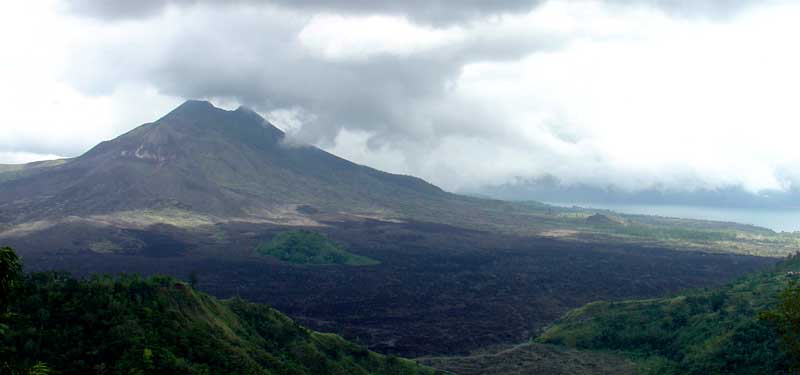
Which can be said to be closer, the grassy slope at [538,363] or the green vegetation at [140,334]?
the green vegetation at [140,334]

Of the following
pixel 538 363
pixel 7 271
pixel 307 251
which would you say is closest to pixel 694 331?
pixel 538 363

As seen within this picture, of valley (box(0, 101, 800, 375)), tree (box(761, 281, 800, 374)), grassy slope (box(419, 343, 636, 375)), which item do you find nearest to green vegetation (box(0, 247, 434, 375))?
valley (box(0, 101, 800, 375))

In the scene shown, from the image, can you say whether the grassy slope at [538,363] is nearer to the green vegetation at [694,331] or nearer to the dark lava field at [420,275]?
the green vegetation at [694,331]

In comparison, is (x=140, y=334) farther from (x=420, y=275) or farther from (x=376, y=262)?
(x=376, y=262)

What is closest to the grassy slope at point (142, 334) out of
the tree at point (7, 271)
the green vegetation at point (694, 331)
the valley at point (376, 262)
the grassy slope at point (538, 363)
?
the tree at point (7, 271)

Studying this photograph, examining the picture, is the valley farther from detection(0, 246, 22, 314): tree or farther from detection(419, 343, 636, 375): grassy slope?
detection(0, 246, 22, 314): tree
